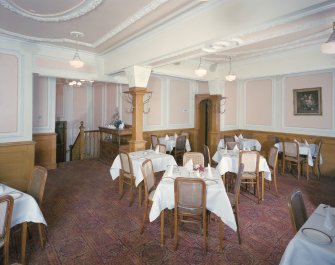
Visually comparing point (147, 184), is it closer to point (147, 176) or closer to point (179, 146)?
point (147, 176)

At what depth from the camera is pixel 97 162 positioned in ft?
24.0

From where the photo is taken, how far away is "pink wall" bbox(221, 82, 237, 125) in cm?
800

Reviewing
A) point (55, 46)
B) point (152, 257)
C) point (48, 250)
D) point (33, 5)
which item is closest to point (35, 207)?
point (48, 250)

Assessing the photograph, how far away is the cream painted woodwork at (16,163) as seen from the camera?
15.5ft

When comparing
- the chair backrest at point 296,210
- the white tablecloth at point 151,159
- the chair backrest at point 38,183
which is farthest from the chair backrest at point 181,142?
the chair backrest at point 296,210

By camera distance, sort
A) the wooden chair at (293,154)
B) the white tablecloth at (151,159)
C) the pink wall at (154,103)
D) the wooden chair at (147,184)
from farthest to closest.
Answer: the pink wall at (154,103), the wooden chair at (293,154), the white tablecloth at (151,159), the wooden chair at (147,184)

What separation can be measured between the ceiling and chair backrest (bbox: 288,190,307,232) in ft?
6.34

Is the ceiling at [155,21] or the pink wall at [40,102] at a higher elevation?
the ceiling at [155,21]

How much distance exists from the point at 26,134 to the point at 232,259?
4.68 meters

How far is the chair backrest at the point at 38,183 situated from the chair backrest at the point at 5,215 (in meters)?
0.65

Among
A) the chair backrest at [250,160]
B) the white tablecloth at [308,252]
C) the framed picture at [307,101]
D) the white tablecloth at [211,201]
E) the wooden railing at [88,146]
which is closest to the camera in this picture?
the white tablecloth at [308,252]

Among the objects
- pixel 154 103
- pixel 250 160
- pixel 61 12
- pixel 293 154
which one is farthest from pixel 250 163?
pixel 154 103

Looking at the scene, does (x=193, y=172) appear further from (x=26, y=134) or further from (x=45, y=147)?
(x=45, y=147)

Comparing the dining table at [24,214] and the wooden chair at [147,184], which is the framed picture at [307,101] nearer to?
the wooden chair at [147,184]
